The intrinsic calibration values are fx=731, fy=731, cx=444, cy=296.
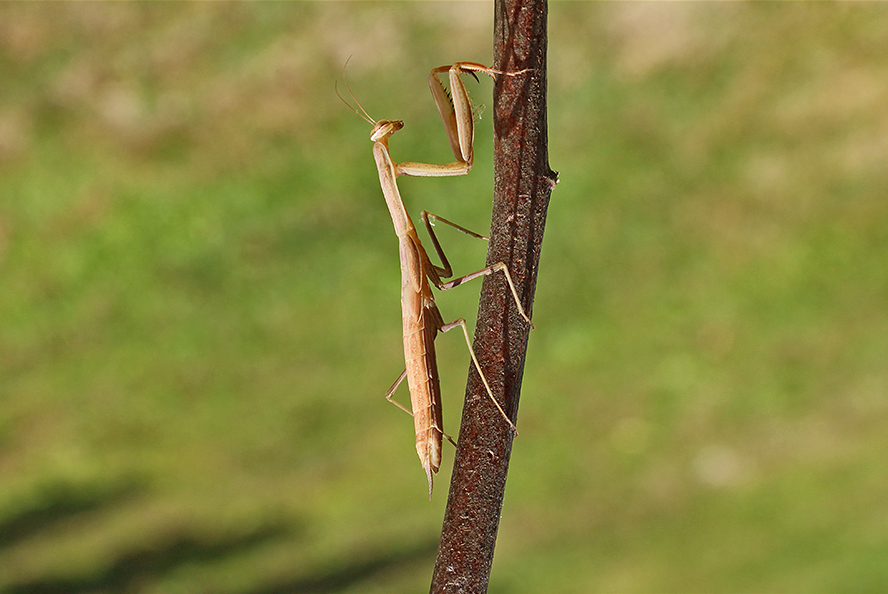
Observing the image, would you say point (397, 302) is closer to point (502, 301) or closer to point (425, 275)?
point (425, 275)

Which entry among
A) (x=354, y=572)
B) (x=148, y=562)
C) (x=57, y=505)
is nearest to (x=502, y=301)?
(x=354, y=572)

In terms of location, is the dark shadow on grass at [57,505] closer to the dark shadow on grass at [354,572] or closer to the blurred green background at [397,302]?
the blurred green background at [397,302]

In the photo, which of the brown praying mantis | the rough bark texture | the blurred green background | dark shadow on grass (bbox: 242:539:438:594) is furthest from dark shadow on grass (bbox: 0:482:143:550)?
A: the rough bark texture

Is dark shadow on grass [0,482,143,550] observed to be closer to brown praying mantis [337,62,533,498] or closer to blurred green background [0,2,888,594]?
blurred green background [0,2,888,594]

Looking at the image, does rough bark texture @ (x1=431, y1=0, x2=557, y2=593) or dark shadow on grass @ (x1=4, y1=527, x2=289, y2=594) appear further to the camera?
dark shadow on grass @ (x1=4, y1=527, x2=289, y2=594)

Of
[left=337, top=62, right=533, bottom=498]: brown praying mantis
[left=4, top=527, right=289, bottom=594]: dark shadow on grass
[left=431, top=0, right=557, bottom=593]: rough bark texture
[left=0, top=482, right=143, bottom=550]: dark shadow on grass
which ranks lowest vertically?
[left=431, top=0, right=557, bottom=593]: rough bark texture

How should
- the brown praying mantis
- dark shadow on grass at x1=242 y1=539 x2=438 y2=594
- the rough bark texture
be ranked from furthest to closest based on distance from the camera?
dark shadow on grass at x1=242 y1=539 x2=438 y2=594
the brown praying mantis
the rough bark texture

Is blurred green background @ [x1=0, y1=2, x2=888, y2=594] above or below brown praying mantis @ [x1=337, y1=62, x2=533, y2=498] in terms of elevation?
above
